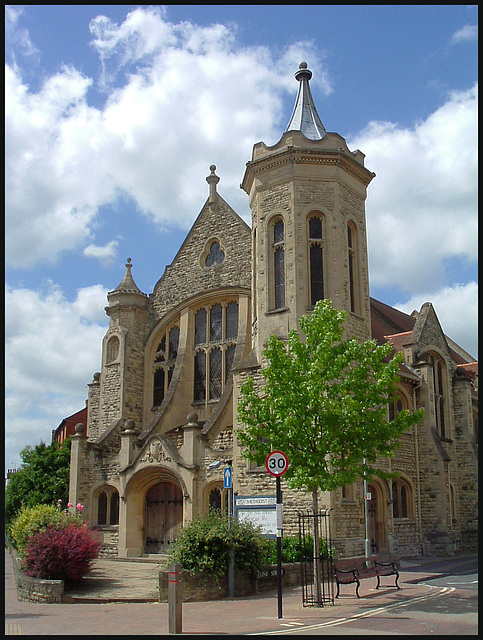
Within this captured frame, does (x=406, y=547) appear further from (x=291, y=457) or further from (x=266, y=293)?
(x=291, y=457)

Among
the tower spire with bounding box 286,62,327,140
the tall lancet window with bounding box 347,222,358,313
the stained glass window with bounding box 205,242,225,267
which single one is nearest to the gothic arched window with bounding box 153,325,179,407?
the stained glass window with bounding box 205,242,225,267

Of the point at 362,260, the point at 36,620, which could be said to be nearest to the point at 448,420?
the point at 362,260

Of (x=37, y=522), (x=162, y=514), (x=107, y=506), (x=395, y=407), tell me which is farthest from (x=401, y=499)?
(x=37, y=522)

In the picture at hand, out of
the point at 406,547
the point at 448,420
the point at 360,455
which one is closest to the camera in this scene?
the point at 360,455

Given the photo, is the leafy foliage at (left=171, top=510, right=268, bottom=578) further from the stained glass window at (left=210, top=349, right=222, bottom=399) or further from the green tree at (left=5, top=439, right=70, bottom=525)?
the green tree at (left=5, top=439, right=70, bottom=525)

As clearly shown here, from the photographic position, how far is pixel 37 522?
727 inches

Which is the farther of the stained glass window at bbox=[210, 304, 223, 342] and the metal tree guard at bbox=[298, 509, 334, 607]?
the stained glass window at bbox=[210, 304, 223, 342]

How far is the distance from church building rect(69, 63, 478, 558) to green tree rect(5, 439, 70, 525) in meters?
2.83

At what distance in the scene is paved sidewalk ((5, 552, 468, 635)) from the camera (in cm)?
1129

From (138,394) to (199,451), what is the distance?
6.71 m

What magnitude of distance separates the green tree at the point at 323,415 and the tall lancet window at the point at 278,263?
8062 mm

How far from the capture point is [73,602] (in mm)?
15195

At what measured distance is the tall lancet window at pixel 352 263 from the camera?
24.3m

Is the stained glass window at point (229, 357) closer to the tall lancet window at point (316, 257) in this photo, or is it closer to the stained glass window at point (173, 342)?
the stained glass window at point (173, 342)
